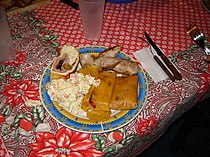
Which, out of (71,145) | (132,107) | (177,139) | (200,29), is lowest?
(177,139)

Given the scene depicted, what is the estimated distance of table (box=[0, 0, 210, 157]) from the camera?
2.69ft

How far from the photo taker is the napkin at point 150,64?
0.99 meters

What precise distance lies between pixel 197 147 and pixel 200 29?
0.79 m

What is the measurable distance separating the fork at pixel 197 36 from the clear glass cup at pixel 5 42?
781mm

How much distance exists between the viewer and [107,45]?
1.12 m

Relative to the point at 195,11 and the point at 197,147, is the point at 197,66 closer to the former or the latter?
the point at 195,11

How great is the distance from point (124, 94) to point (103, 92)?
69mm

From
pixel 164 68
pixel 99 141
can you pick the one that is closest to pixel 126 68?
pixel 164 68

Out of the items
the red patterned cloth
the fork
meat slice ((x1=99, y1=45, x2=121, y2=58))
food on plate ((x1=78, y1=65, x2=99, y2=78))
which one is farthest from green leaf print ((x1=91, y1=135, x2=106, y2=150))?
the fork

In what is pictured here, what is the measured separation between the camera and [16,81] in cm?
99

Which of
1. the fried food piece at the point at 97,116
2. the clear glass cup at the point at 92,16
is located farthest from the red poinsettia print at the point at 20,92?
the clear glass cup at the point at 92,16

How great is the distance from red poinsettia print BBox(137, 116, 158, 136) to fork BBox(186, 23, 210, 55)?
0.42 metres

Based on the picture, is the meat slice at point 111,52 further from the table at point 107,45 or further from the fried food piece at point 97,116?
the fried food piece at point 97,116

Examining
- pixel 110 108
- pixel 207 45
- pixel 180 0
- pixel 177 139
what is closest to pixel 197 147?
pixel 177 139
